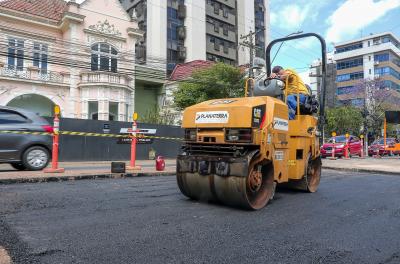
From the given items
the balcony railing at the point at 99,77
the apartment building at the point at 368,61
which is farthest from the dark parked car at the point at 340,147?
the apartment building at the point at 368,61

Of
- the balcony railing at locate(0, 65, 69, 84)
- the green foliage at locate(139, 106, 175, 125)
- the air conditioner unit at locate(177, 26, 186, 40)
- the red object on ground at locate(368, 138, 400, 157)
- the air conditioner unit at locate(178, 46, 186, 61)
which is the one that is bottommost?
the red object on ground at locate(368, 138, 400, 157)

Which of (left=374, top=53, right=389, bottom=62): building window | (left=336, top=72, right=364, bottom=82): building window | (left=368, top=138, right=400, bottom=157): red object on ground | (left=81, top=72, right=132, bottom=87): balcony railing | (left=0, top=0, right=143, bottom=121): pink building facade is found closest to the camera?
(left=0, top=0, right=143, bottom=121): pink building facade

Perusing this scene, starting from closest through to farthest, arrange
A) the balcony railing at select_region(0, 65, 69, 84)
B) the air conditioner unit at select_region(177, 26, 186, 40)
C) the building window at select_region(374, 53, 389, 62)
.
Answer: the balcony railing at select_region(0, 65, 69, 84)
the air conditioner unit at select_region(177, 26, 186, 40)
the building window at select_region(374, 53, 389, 62)

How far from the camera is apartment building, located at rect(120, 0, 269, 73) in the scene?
4256 centimetres

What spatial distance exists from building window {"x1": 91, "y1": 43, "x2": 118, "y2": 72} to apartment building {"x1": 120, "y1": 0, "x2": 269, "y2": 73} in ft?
29.4

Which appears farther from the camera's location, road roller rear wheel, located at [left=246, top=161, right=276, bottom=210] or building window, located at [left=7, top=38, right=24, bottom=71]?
building window, located at [left=7, top=38, right=24, bottom=71]

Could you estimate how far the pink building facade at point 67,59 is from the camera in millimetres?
24344

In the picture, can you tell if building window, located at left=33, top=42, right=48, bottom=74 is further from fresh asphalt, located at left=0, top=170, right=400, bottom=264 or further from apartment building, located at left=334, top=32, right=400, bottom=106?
apartment building, located at left=334, top=32, right=400, bottom=106

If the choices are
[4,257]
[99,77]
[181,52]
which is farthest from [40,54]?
[4,257]

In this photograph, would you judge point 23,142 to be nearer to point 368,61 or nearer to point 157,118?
point 157,118

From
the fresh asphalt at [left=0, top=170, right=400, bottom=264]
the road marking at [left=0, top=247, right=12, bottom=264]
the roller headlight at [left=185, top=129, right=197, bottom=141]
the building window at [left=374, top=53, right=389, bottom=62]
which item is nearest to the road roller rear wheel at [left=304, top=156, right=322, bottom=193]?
the fresh asphalt at [left=0, top=170, right=400, bottom=264]

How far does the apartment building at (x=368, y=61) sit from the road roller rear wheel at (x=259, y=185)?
2601 inches

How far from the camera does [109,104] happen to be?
2705cm

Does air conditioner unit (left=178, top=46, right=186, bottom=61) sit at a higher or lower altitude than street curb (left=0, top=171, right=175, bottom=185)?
higher
